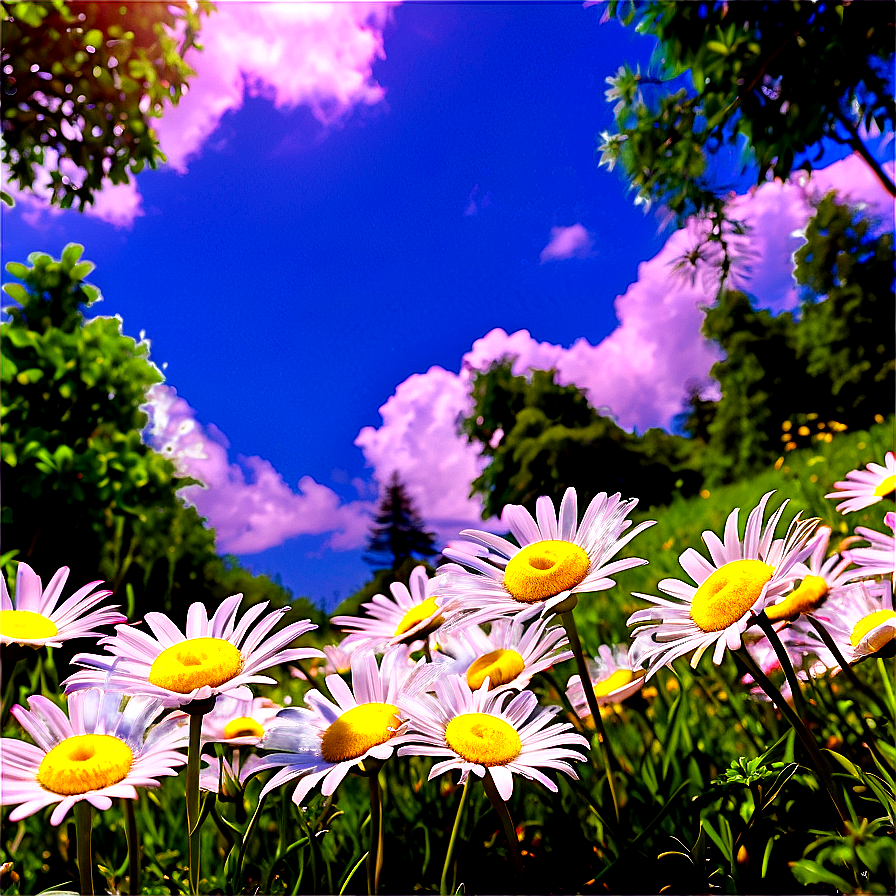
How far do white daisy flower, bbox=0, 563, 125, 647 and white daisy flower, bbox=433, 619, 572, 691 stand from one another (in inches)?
19.6

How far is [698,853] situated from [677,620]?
269 mm

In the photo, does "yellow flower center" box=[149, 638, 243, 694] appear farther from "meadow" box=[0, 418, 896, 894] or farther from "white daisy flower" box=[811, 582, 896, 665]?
"white daisy flower" box=[811, 582, 896, 665]

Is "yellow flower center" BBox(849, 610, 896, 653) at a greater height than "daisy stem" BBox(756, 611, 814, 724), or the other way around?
"yellow flower center" BBox(849, 610, 896, 653)

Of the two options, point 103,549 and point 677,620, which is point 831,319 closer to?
point 103,549

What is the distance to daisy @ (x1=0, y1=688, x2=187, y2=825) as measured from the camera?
0.67 metres

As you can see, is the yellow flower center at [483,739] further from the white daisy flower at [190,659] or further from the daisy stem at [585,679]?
the white daisy flower at [190,659]

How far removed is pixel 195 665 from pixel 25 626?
322mm

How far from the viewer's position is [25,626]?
0.90 meters

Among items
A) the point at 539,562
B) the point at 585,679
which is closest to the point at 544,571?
the point at 539,562

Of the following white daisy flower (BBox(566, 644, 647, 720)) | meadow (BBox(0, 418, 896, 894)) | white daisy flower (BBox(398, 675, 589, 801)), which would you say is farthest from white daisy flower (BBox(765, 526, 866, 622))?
white daisy flower (BBox(398, 675, 589, 801))

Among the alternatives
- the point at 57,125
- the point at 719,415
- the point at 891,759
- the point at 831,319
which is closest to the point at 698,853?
the point at 891,759

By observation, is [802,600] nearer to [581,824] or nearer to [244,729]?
[581,824]

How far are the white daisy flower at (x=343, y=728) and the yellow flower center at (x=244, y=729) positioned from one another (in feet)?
0.64

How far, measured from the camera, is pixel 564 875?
1.01 metres
